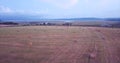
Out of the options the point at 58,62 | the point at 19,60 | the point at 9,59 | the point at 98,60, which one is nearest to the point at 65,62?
the point at 58,62

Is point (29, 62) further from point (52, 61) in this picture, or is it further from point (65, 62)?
point (65, 62)

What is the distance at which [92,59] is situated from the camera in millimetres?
14992

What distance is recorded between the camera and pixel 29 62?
46.5ft

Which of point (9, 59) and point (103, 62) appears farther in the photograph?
point (9, 59)

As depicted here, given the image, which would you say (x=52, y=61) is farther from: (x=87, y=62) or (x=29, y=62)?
(x=87, y=62)

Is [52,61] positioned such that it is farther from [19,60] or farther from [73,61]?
[19,60]

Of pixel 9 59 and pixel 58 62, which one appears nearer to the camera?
pixel 58 62

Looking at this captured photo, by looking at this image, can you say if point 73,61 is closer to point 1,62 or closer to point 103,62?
point 103,62

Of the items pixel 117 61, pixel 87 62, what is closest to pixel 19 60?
pixel 87 62

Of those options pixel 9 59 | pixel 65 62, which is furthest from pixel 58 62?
pixel 9 59

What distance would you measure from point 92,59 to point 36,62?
4.21 m

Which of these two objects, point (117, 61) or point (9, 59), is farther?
point (9, 59)

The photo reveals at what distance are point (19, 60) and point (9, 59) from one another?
99cm

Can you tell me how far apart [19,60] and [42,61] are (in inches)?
71.1
